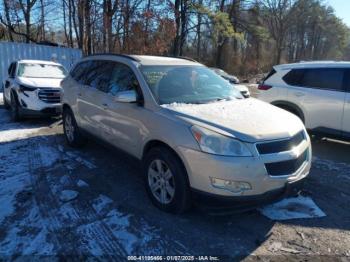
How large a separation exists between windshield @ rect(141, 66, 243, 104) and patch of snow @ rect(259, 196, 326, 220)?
5.23 ft

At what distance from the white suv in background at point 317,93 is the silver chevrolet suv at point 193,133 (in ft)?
8.86

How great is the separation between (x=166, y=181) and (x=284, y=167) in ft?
4.32

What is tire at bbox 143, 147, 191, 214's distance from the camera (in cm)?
357

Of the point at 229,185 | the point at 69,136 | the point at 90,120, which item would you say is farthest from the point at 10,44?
the point at 229,185

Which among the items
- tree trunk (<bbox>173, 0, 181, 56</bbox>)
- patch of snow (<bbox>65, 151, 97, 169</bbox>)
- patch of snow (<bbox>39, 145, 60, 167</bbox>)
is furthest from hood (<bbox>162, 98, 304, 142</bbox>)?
tree trunk (<bbox>173, 0, 181, 56</bbox>)

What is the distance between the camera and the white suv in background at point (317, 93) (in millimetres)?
6461

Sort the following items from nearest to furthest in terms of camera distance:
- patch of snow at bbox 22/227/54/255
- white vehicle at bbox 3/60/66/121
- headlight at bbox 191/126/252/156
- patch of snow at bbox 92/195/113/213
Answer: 1. patch of snow at bbox 22/227/54/255
2. headlight at bbox 191/126/252/156
3. patch of snow at bbox 92/195/113/213
4. white vehicle at bbox 3/60/66/121

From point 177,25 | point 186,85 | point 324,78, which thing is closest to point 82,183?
point 186,85

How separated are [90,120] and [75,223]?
2.26 metres

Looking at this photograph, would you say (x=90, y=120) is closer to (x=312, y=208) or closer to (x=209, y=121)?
(x=209, y=121)

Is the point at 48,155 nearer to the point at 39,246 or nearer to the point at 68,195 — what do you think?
the point at 68,195

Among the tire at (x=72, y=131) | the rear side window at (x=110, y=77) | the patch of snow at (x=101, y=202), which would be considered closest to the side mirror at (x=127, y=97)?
the rear side window at (x=110, y=77)

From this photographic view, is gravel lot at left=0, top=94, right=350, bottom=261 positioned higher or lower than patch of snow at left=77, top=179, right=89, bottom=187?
lower

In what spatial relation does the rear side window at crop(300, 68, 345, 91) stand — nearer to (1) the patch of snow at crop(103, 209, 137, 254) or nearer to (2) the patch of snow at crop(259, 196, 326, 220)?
(2) the patch of snow at crop(259, 196, 326, 220)
